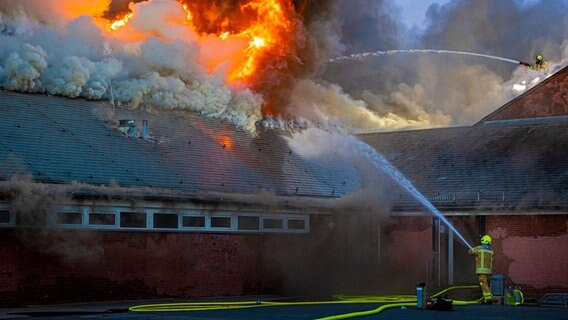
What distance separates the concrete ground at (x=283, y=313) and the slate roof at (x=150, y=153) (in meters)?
3.64

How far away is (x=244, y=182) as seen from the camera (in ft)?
101

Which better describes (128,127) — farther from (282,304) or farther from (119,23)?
(282,304)

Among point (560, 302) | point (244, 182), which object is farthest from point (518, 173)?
point (244, 182)

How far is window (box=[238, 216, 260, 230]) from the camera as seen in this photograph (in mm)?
29625

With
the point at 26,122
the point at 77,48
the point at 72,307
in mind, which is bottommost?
the point at 72,307

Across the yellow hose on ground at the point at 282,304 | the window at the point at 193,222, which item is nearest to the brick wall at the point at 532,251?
the yellow hose on ground at the point at 282,304

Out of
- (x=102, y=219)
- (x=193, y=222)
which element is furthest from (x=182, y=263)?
(x=102, y=219)

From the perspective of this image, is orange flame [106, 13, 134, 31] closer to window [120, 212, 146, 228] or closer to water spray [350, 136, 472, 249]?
window [120, 212, 146, 228]

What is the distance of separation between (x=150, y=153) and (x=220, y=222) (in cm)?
292

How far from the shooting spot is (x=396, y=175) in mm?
35812

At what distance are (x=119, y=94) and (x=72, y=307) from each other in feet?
30.1

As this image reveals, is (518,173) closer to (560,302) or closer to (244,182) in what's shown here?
(560,302)

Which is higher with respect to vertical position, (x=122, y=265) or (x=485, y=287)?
(x=122, y=265)

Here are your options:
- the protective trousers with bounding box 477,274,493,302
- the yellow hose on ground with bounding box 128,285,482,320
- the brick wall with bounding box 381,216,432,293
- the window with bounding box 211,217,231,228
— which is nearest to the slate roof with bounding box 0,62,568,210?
the brick wall with bounding box 381,216,432,293
